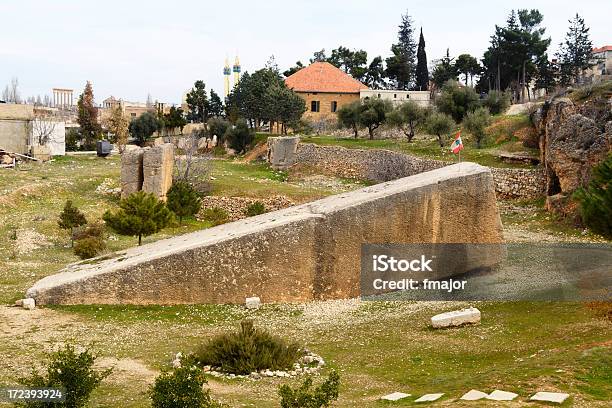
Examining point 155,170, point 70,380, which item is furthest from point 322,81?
point 70,380

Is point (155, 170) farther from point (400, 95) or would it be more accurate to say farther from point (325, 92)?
point (325, 92)

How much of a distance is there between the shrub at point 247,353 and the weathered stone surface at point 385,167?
1920cm

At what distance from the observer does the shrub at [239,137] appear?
194 feet

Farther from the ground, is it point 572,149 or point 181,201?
point 572,149

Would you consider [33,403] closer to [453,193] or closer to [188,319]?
[188,319]

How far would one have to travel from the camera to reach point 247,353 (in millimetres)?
10312

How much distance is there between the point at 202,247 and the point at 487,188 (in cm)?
600

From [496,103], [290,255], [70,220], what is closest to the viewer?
[290,255]

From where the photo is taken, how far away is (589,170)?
24266 millimetres

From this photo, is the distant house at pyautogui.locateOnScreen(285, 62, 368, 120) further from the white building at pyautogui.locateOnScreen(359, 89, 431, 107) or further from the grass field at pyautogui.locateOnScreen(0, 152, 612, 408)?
the grass field at pyautogui.locateOnScreen(0, 152, 612, 408)

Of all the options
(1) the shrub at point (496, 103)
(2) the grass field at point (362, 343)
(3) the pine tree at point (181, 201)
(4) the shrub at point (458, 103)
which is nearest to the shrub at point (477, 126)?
(4) the shrub at point (458, 103)

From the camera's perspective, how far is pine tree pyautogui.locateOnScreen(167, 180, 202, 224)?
27.7m

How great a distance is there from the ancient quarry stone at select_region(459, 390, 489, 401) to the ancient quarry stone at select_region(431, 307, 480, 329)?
3.94 metres

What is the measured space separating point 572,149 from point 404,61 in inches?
2310
